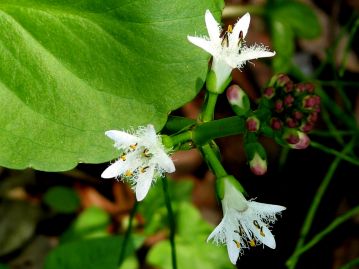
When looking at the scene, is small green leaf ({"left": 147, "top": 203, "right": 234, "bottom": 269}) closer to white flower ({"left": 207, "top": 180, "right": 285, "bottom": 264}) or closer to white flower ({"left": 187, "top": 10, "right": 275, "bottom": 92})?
white flower ({"left": 207, "top": 180, "right": 285, "bottom": 264})

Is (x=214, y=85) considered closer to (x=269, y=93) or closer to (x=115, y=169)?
(x=269, y=93)

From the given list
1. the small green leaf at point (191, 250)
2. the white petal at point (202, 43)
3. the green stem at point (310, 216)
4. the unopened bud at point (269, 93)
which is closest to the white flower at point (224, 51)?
the white petal at point (202, 43)

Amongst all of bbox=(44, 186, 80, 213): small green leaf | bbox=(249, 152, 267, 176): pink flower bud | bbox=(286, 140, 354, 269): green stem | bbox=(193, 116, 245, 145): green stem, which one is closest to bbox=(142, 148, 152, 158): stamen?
bbox=(193, 116, 245, 145): green stem

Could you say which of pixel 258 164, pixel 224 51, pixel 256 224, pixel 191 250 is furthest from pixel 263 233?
pixel 191 250

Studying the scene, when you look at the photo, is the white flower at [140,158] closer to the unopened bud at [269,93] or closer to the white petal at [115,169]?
the white petal at [115,169]

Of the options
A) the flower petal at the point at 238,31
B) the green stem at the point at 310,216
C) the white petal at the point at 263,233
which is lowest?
the green stem at the point at 310,216

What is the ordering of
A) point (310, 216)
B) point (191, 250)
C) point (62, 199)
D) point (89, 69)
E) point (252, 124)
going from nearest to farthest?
point (252, 124), point (89, 69), point (310, 216), point (191, 250), point (62, 199)
